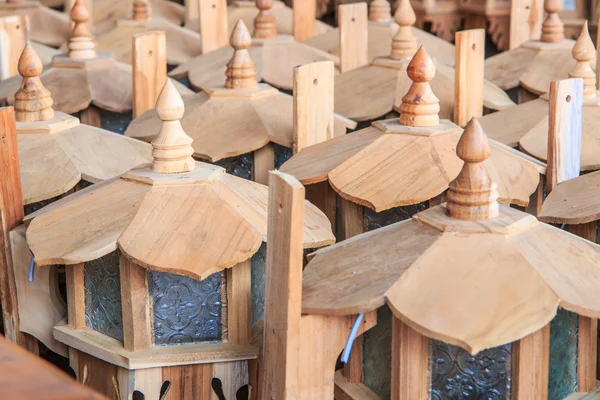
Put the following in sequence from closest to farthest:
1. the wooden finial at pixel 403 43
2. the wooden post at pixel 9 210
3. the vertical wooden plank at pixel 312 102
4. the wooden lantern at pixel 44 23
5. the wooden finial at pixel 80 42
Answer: the wooden post at pixel 9 210 → the vertical wooden plank at pixel 312 102 → the wooden finial at pixel 403 43 → the wooden finial at pixel 80 42 → the wooden lantern at pixel 44 23

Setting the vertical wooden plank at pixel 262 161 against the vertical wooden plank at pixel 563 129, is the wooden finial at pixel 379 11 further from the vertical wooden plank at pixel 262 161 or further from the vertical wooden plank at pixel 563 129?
the vertical wooden plank at pixel 563 129

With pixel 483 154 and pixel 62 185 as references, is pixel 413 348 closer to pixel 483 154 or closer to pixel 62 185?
pixel 483 154

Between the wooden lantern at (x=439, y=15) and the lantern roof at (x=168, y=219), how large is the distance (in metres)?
3.64

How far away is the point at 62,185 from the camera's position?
6.86ft

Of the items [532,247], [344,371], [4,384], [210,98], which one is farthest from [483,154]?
[210,98]

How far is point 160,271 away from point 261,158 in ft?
2.63

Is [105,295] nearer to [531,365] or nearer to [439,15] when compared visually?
[531,365]

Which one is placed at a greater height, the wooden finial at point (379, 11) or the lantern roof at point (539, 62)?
the wooden finial at point (379, 11)

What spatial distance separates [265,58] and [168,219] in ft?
5.55

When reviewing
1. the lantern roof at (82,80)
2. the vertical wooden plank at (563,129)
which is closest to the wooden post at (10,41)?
the lantern roof at (82,80)

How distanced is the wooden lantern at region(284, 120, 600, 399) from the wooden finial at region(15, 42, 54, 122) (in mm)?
963

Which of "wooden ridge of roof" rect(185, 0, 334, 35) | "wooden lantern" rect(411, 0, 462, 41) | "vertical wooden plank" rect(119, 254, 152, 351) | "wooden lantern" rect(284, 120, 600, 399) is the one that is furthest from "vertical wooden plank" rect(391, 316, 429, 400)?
"wooden lantern" rect(411, 0, 462, 41)

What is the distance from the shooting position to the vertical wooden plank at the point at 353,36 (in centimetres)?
320

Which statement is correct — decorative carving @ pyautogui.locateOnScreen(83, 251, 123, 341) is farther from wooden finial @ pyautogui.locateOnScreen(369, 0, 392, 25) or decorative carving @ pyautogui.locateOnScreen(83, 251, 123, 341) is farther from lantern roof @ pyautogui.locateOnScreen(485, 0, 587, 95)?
wooden finial @ pyautogui.locateOnScreen(369, 0, 392, 25)
